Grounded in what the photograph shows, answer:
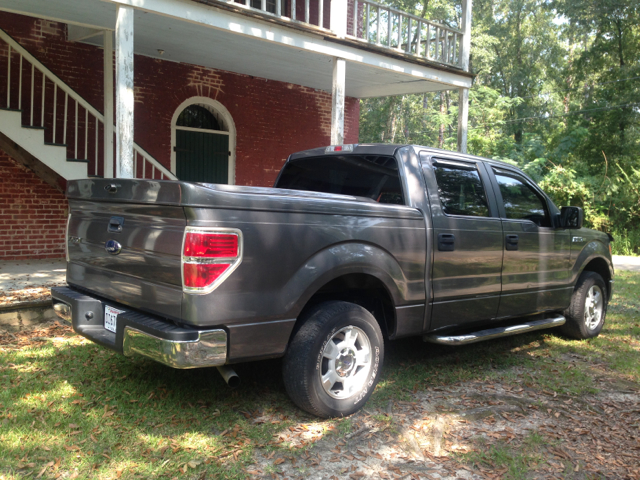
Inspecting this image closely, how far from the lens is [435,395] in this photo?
13.5ft

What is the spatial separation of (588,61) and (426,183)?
23075 mm

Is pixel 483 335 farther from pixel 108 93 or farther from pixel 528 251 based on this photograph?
pixel 108 93

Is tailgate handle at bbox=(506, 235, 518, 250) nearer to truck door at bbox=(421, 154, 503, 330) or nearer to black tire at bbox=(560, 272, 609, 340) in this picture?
truck door at bbox=(421, 154, 503, 330)

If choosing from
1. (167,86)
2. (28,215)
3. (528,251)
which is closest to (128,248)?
(528,251)

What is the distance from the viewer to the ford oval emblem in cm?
331

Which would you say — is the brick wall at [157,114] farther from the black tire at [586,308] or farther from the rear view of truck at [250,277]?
the black tire at [586,308]

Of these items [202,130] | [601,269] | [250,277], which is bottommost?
[601,269]

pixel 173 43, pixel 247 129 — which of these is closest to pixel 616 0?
pixel 247 129

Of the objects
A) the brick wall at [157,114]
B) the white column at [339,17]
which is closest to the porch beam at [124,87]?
the brick wall at [157,114]

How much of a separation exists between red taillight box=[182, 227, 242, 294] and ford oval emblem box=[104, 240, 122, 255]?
0.70m

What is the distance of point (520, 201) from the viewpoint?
4.98m

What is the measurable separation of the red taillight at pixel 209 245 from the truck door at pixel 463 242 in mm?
1762

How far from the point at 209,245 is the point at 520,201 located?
3.25 m

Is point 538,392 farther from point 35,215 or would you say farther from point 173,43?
point 35,215
